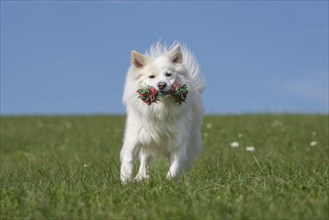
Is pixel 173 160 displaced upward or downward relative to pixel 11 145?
upward

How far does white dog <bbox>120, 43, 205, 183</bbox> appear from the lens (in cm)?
692

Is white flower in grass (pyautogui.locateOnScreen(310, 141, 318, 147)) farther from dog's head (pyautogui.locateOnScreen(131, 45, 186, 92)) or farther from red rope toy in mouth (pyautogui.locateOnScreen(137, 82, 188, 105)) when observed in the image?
red rope toy in mouth (pyautogui.locateOnScreen(137, 82, 188, 105))

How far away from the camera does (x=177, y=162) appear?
719 centimetres

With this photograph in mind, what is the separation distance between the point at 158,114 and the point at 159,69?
0.59m

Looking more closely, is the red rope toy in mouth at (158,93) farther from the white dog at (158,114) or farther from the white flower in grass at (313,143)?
the white flower in grass at (313,143)

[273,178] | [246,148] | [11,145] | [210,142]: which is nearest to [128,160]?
[273,178]

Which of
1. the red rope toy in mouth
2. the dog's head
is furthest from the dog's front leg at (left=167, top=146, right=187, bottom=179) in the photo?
the dog's head

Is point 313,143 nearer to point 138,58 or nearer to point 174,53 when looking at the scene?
point 174,53

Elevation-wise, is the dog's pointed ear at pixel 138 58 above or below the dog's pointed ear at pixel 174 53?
below

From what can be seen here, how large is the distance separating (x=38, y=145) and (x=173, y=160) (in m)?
9.11

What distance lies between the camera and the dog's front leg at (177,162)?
7094 mm

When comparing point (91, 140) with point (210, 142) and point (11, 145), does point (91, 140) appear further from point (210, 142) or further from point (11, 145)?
point (210, 142)

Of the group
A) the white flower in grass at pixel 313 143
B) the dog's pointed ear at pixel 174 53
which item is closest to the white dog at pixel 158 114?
the dog's pointed ear at pixel 174 53

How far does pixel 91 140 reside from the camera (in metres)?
15.6
